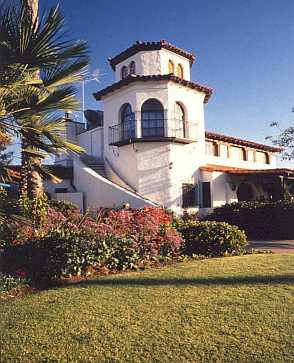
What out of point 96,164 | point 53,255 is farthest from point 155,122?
point 53,255

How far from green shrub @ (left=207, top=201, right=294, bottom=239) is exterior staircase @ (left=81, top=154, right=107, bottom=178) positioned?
8539mm

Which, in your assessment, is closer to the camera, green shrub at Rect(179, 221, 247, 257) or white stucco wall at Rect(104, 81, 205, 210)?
green shrub at Rect(179, 221, 247, 257)

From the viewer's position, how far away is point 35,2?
986 cm

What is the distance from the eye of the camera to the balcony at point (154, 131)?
20828 millimetres

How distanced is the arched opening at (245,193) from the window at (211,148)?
3.10m

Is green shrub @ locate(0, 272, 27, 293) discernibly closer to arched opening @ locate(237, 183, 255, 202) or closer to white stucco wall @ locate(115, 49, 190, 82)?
white stucco wall @ locate(115, 49, 190, 82)

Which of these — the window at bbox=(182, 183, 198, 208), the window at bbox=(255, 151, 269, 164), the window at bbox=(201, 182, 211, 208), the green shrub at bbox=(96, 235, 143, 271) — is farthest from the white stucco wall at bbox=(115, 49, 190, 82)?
→ the green shrub at bbox=(96, 235, 143, 271)

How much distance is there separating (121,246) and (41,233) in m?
1.91

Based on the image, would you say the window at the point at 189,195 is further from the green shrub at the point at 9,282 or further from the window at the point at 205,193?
the green shrub at the point at 9,282

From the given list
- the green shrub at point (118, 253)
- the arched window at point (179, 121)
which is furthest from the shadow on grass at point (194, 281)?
the arched window at point (179, 121)

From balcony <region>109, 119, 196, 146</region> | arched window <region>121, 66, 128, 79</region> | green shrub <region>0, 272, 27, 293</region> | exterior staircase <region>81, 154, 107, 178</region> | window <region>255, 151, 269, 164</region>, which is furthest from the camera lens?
window <region>255, 151, 269, 164</region>

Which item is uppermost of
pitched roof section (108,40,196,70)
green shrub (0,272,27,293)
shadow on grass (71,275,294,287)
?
pitched roof section (108,40,196,70)

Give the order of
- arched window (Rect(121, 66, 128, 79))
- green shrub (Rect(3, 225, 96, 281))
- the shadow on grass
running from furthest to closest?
arched window (Rect(121, 66, 128, 79)) < green shrub (Rect(3, 225, 96, 281)) < the shadow on grass

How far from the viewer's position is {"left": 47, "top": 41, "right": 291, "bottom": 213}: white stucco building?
20.9 metres
